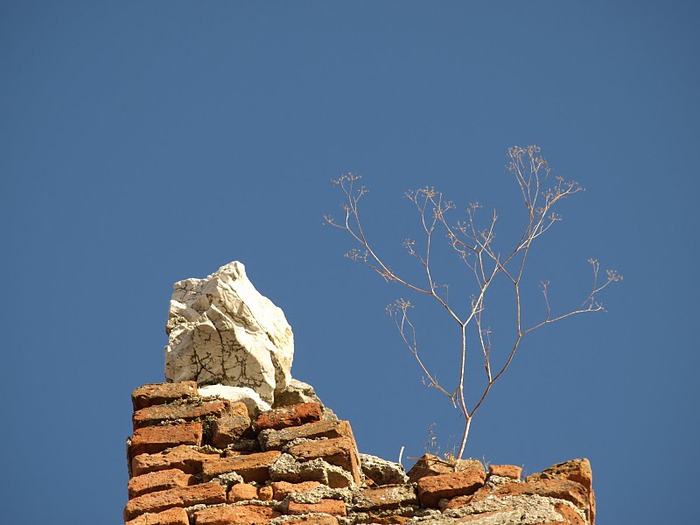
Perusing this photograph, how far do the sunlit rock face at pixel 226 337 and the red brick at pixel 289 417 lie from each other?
2.37 feet

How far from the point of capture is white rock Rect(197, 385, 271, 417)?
6.58 metres

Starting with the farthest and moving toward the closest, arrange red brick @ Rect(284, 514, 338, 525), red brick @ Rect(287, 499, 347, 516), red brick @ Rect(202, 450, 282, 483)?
red brick @ Rect(202, 450, 282, 483) → red brick @ Rect(287, 499, 347, 516) → red brick @ Rect(284, 514, 338, 525)

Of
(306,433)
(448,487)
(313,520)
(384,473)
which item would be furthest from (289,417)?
(448,487)

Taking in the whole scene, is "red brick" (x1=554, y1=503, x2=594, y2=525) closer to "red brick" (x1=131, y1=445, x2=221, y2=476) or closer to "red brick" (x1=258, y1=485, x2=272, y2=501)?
"red brick" (x1=258, y1=485, x2=272, y2=501)

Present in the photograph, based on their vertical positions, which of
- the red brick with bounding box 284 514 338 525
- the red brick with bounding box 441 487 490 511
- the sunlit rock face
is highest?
the sunlit rock face

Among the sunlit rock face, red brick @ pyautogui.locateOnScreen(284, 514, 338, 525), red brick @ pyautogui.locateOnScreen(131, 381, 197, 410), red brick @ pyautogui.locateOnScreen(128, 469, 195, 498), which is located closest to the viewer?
red brick @ pyautogui.locateOnScreen(284, 514, 338, 525)

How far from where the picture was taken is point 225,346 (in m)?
6.90

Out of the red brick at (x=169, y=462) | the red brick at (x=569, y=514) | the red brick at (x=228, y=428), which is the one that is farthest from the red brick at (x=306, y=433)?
the red brick at (x=569, y=514)

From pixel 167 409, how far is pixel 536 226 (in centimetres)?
357

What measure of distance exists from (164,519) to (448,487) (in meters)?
1.34

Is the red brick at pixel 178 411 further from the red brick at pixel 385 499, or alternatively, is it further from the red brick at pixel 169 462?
the red brick at pixel 385 499

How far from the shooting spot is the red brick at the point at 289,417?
607 cm

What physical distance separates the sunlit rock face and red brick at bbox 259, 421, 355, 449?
88 centimetres

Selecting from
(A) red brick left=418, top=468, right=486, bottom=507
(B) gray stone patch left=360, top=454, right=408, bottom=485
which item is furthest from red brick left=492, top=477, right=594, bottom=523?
(B) gray stone patch left=360, top=454, right=408, bottom=485
